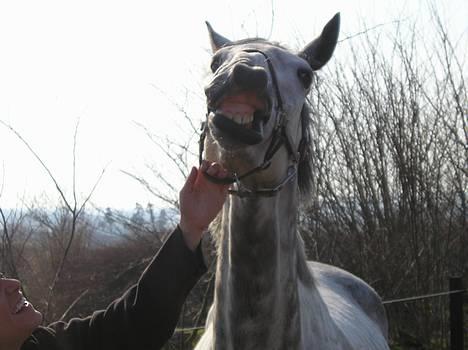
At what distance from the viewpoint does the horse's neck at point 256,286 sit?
2.08 metres

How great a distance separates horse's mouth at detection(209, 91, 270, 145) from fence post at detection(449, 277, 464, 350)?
167 inches

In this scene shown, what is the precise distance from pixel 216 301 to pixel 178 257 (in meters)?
0.37

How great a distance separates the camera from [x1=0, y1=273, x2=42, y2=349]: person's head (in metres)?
1.77

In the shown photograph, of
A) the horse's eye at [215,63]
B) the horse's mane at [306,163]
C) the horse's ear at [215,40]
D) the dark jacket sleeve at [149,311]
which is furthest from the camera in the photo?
the horse's ear at [215,40]

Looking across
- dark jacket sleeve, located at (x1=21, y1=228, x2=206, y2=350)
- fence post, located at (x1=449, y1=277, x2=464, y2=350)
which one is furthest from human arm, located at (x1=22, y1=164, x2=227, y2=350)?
fence post, located at (x1=449, y1=277, x2=464, y2=350)

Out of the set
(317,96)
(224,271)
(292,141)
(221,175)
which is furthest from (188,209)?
(317,96)

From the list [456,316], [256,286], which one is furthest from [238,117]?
[456,316]

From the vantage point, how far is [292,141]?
2.21m

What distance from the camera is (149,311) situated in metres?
1.91

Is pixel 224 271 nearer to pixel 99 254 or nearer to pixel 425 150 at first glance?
pixel 425 150

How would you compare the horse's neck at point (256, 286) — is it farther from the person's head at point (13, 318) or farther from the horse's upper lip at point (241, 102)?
the person's head at point (13, 318)

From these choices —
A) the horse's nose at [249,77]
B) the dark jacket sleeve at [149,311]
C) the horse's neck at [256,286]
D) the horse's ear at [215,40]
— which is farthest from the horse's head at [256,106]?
the horse's ear at [215,40]

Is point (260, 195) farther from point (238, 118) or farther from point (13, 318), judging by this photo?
point (13, 318)

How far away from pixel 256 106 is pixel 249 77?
110 millimetres
